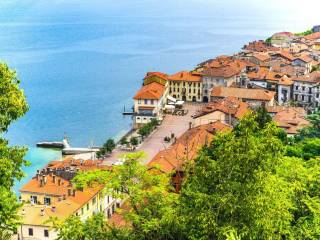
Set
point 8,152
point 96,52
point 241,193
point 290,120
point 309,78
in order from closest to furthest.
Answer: point 8,152
point 241,193
point 290,120
point 309,78
point 96,52

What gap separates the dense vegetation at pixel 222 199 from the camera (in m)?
9.76

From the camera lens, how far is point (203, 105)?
51.1 metres

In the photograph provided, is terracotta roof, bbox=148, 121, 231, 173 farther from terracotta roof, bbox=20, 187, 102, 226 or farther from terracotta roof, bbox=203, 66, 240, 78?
A: terracotta roof, bbox=203, 66, 240, 78

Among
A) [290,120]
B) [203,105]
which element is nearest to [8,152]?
[290,120]

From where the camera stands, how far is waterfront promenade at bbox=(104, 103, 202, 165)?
37.3 metres

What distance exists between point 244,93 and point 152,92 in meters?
8.28

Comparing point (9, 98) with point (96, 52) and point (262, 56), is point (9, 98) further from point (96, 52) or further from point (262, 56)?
point (96, 52)

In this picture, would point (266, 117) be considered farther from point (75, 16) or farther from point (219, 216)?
point (75, 16)

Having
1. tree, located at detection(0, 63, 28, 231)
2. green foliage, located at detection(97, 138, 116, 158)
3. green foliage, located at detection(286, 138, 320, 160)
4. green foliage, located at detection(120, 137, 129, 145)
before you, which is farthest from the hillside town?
tree, located at detection(0, 63, 28, 231)

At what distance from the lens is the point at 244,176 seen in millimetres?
9891

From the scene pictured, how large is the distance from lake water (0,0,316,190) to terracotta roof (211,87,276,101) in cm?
888

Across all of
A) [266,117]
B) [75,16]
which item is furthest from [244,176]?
[75,16]

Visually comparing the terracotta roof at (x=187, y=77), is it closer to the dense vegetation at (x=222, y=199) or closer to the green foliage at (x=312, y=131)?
the green foliage at (x=312, y=131)

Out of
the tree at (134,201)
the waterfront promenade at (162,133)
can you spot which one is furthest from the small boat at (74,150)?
the tree at (134,201)
